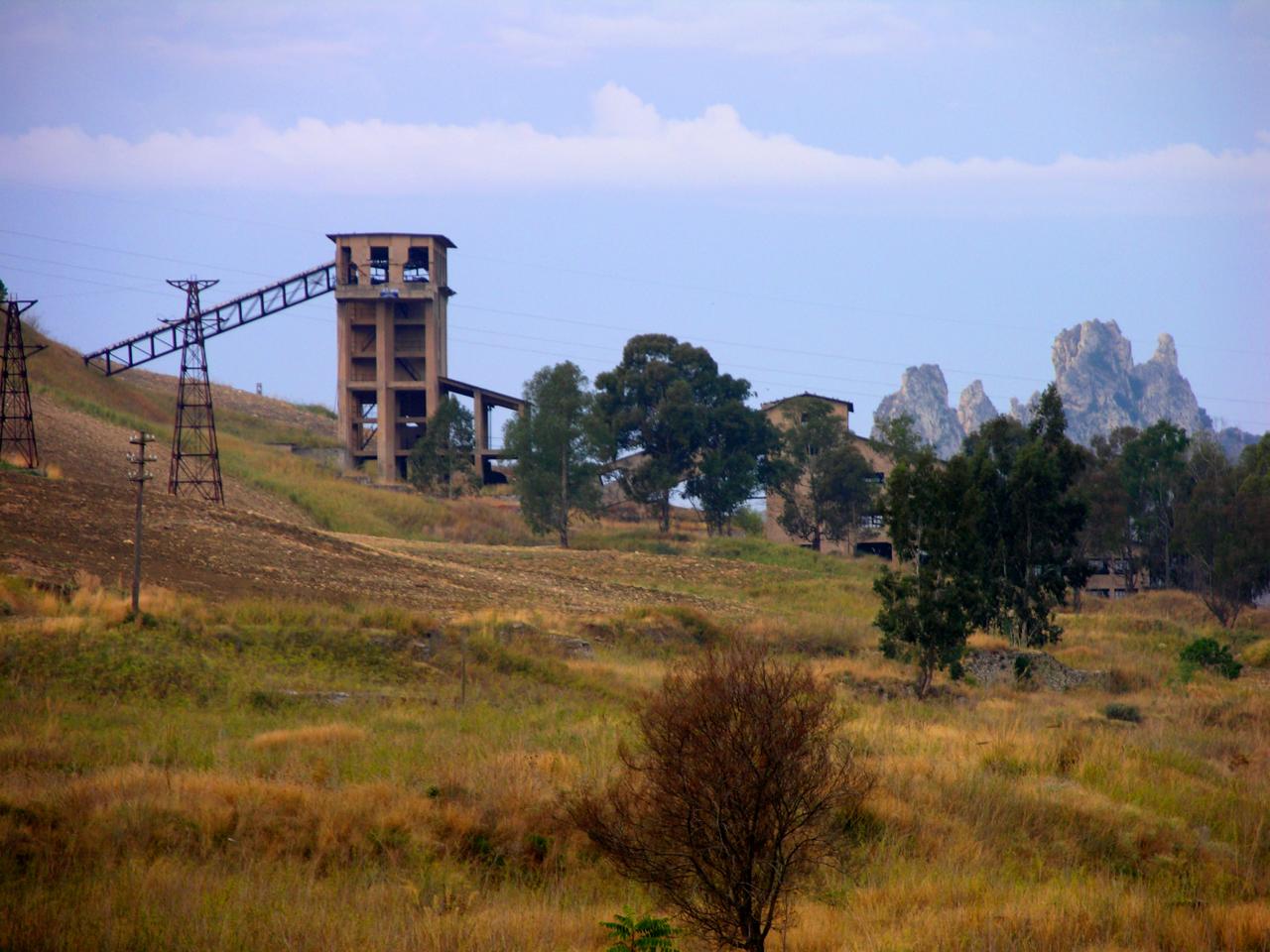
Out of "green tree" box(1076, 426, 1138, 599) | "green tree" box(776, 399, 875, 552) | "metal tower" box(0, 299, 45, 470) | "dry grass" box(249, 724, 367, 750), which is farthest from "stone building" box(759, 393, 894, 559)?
"dry grass" box(249, 724, 367, 750)

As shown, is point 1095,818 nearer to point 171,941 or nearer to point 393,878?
point 393,878

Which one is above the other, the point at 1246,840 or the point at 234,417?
the point at 234,417

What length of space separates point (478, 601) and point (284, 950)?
980 inches

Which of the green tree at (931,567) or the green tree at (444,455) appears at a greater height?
the green tree at (444,455)

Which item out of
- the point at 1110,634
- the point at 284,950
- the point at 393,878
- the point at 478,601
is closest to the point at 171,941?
the point at 284,950

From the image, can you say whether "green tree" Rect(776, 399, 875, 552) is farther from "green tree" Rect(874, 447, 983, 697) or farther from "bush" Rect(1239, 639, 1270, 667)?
"green tree" Rect(874, 447, 983, 697)

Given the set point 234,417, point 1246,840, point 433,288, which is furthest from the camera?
point 234,417

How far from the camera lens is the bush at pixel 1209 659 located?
3075cm

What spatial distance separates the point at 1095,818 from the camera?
15.6 meters

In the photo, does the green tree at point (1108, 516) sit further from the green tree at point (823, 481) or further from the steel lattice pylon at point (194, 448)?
the steel lattice pylon at point (194, 448)

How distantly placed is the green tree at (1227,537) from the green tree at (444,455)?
40.3 meters

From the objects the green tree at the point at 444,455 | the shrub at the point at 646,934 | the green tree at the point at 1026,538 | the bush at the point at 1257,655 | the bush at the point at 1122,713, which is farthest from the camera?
the green tree at the point at 444,455

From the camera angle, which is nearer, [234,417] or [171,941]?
[171,941]

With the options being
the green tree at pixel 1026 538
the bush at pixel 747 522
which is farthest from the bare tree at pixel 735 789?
the bush at pixel 747 522
